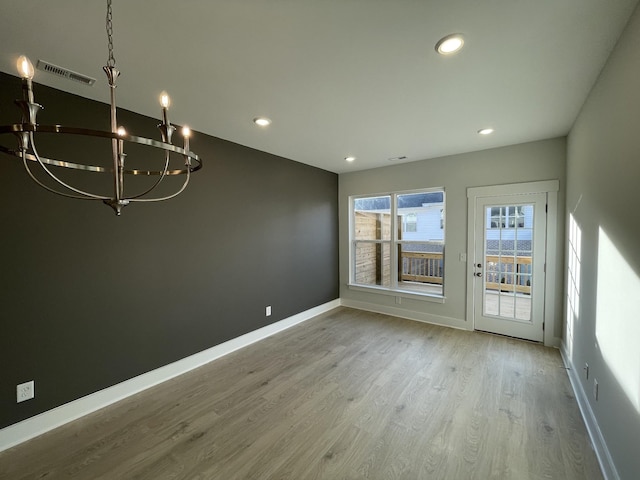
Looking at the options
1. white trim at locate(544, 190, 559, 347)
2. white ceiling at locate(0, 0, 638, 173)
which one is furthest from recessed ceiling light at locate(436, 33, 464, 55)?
white trim at locate(544, 190, 559, 347)

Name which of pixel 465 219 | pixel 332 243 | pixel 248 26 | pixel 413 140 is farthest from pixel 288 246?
pixel 248 26

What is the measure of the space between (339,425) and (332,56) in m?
2.65

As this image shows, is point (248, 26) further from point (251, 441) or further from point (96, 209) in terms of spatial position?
point (251, 441)

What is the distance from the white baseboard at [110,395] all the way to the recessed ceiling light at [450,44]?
352 cm

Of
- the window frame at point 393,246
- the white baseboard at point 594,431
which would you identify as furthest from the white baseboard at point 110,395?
the white baseboard at point 594,431

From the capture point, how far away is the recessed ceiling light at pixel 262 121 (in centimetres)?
277

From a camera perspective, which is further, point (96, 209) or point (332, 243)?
point (332, 243)

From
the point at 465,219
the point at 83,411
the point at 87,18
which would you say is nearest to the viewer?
the point at 87,18

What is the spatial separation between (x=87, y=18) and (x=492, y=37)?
7.36 ft

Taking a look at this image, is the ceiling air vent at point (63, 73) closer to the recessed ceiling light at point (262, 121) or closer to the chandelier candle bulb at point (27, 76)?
the recessed ceiling light at point (262, 121)

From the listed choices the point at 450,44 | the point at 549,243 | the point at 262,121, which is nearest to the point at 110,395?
the point at 262,121

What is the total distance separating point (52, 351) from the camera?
217 cm

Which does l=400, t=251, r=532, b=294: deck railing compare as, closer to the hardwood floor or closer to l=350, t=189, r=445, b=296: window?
l=350, t=189, r=445, b=296: window

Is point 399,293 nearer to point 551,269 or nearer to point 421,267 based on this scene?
point 421,267
